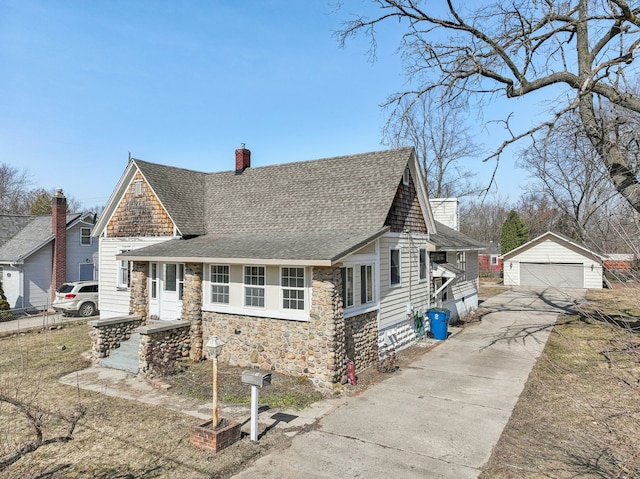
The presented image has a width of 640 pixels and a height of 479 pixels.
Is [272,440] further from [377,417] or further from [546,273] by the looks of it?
[546,273]

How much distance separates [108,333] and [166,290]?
89.7 inches

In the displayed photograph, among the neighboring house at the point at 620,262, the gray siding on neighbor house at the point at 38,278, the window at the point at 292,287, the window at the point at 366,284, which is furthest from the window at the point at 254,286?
the gray siding on neighbor house at the point at 38,278

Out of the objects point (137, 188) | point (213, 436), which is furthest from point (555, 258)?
point (213, 436)

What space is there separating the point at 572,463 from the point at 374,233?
259 inches

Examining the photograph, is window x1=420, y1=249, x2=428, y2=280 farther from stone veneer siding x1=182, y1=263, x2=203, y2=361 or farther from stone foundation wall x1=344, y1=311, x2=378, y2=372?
stone veneer siding x1=182, y1=263, x2=203, y2=361

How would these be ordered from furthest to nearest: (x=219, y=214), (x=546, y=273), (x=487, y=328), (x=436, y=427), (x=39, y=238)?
Result: (x=546, y=273)
(x=39, y=238)
(x=487, y=328)
(x=219, y=214)
(x=436, y=427)

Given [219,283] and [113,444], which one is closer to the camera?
[113,444]

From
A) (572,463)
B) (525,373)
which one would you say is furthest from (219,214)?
(572,463)

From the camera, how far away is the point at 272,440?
24.2 feet

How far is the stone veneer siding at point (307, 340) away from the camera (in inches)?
394

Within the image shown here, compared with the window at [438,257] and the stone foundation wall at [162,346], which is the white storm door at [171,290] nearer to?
the stone foundation wall at [162,346]

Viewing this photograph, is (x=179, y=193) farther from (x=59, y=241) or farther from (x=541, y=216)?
(x=541, y=216)

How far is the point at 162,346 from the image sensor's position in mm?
11773

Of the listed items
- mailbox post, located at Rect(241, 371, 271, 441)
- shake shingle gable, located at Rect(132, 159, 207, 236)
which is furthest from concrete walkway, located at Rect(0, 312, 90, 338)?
mailbox post, located at Rect(241, 371, 271, 441)
